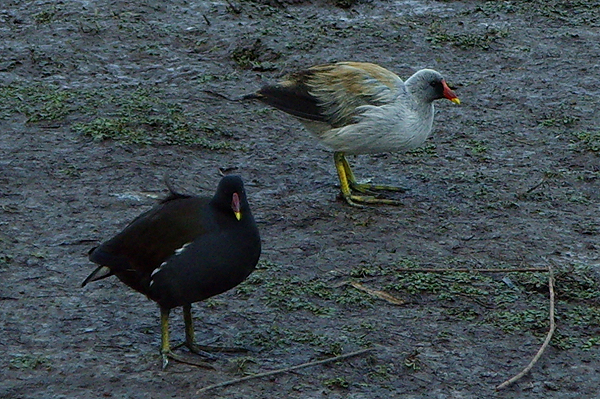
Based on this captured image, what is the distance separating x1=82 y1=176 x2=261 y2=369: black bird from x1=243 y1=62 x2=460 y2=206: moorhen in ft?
7.25

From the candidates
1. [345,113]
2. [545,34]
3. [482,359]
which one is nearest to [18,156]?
[345,113]

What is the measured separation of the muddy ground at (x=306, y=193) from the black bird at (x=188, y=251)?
0.37 metres

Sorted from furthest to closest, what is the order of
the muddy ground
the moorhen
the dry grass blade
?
1. the moorhen
2. the dry grass blade
3. the muddy ground

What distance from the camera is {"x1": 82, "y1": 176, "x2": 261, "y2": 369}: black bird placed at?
4.70 m

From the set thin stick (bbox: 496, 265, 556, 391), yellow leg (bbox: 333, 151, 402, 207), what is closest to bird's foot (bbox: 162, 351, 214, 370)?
thin stick (bbox: 496, 265, 556, 391)

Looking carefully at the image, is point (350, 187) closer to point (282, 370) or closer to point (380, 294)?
point (380, 294)

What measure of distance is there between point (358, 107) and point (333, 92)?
0.71 ft

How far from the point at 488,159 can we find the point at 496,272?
200cm

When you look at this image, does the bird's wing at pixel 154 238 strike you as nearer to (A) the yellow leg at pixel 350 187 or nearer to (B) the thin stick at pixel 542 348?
(B) the thin stick at pixel 542 348

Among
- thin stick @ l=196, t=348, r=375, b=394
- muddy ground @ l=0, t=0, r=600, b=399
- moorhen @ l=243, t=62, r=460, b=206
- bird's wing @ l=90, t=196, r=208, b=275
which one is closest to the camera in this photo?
thin stick @ l=196, t=348, r=375, b=394

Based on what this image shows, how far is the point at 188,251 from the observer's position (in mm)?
4723

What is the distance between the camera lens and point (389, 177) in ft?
25.0

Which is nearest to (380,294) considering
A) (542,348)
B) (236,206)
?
(542,348)

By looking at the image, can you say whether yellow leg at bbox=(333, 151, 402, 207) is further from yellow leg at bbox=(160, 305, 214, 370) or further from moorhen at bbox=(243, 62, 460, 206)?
yellow leg at bbox=(160, 305, 214, 370)
